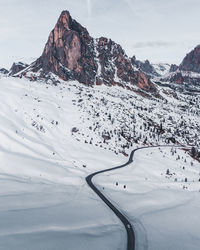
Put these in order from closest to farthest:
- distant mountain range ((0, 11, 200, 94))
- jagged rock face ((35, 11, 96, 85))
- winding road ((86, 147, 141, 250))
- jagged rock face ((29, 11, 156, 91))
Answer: winding road ((86, 147, 141, 250)) → distant mountain range ((0, 11, 200, 94)) → jagged rock face ((35, 11, 96, 85)) → jagged rock face ((29, 11, 156, 91))

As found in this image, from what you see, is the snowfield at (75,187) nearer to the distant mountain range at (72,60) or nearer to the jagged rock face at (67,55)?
the distant mountain range at (72,60)

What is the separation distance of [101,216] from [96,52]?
190301 millimetres

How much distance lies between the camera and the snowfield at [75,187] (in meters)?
15.2

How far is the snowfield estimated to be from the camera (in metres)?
15.2

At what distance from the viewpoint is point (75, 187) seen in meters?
28.4

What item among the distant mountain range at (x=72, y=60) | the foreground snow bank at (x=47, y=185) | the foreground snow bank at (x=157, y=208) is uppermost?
the distant mountain range at (x=72, y=60)

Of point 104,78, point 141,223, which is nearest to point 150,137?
point 141,223

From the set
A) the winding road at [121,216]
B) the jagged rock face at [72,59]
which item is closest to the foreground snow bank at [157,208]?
the winding road at [121,216]

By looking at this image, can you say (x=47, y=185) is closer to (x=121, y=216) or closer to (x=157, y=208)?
(x=121, y=216)

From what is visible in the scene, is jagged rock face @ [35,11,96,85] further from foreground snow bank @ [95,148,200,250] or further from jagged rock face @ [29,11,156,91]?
foreground snow bank @ [95,148,200,250]

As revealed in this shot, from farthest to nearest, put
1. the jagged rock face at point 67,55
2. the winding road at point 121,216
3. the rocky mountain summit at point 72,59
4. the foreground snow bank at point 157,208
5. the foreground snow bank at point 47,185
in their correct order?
the jagged rock face at point 67,55
the rocky mountain summit at point 72,59
the foreground snow bank at point 157,208
the winding road at point 121,216
the foreground snow bank at point 47,185

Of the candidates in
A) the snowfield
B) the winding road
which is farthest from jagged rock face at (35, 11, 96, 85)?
the winding road

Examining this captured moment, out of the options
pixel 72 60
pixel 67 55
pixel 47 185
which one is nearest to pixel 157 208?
pixel 47 185

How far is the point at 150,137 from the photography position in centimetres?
8619
